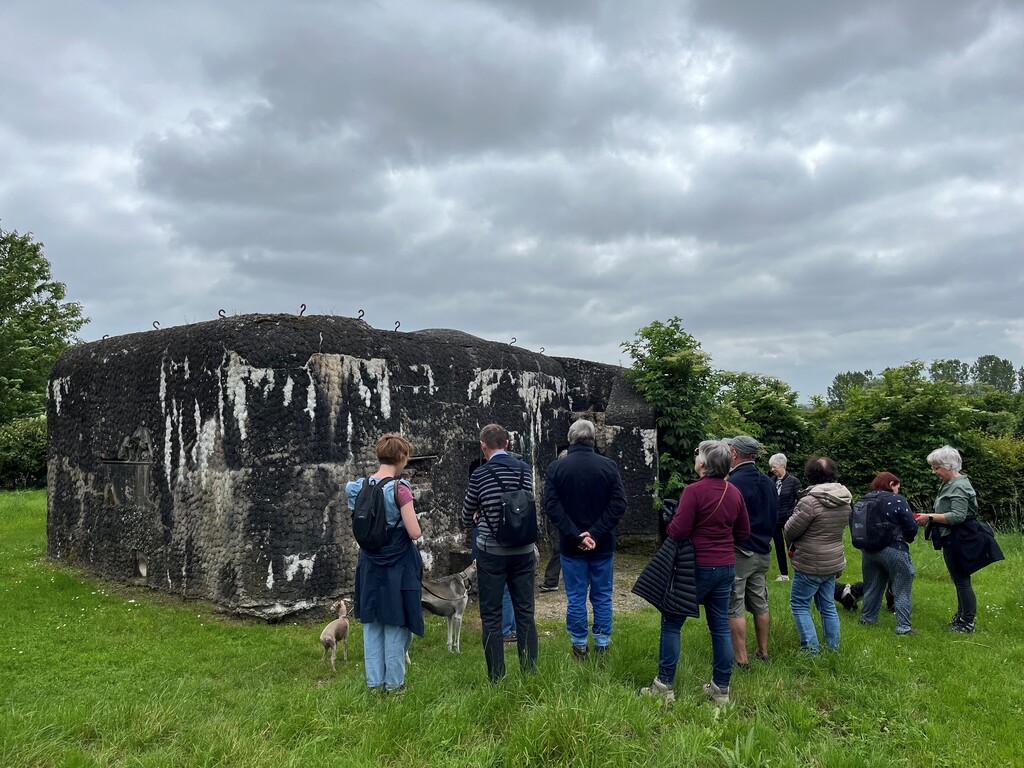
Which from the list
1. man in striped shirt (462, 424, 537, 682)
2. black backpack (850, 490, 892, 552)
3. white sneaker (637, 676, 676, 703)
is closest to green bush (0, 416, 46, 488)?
man in striped shirt (462, 424, 537, 682)

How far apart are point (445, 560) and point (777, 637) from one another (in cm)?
414

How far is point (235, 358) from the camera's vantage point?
23.6 feet

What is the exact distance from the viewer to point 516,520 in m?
4.54

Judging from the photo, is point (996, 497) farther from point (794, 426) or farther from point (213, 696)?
point (213, 696)

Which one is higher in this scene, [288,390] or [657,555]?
[288,390]

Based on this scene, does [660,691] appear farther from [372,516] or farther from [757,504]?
[372,516]

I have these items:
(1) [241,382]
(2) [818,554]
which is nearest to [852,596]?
(2) [818,554]

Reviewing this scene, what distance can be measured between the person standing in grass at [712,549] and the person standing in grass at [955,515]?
3.01m

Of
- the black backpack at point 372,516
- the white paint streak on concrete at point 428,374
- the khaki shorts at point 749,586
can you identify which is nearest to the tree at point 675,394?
the white paint streak on concrete at point 428,374

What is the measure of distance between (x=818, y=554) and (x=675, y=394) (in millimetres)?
6579

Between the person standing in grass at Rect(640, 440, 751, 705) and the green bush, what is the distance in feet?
73.7

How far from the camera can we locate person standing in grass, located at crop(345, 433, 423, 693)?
4.61 meters

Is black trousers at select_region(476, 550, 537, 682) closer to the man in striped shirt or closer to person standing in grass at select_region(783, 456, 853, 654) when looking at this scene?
the man in striped shirt

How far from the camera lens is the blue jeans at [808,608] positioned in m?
5.50
